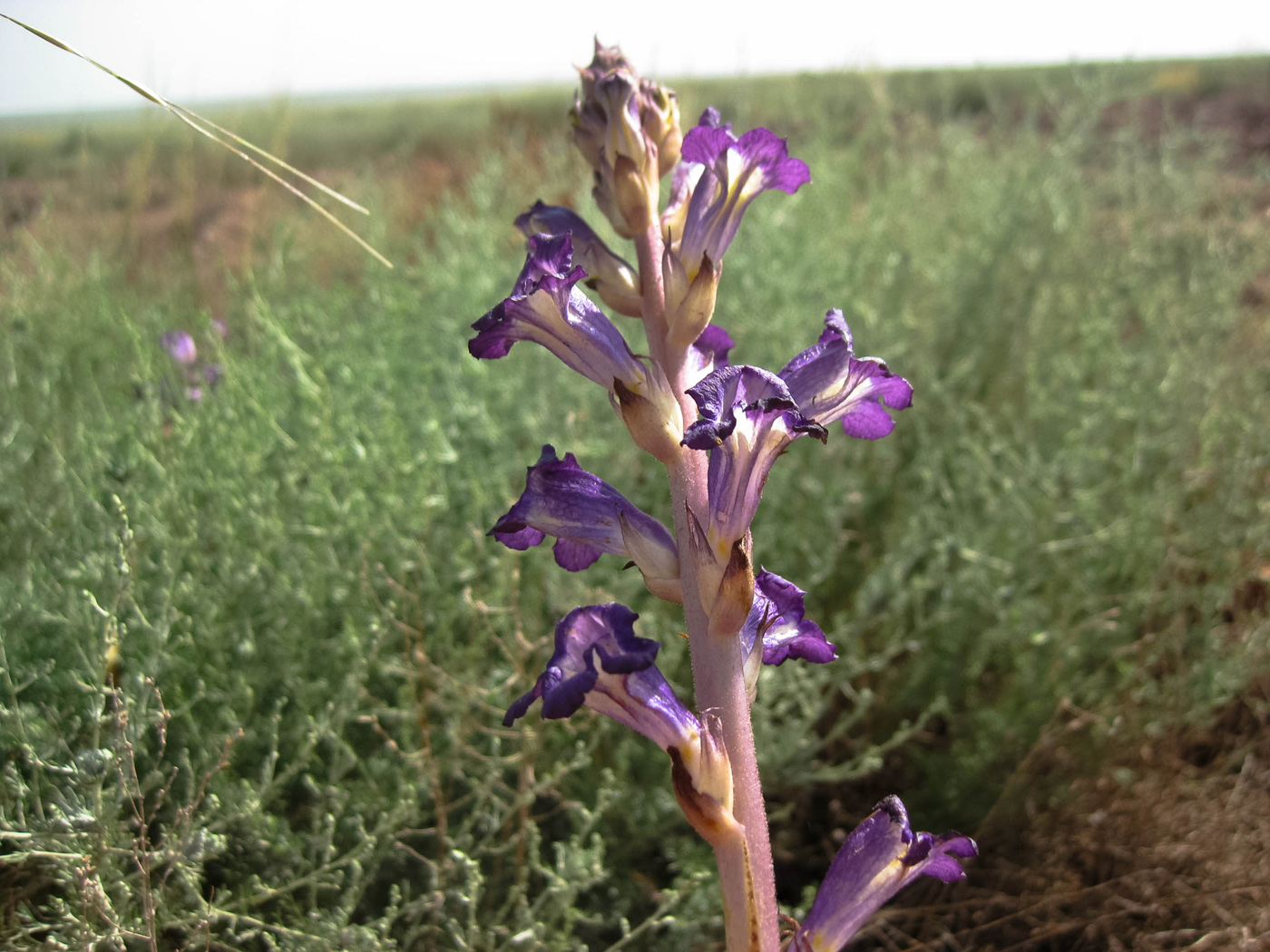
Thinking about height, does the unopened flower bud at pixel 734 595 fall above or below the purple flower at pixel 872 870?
above

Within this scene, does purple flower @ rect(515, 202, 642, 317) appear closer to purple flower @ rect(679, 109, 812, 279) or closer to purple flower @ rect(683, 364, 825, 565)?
purple flower @ rect(679, 109, 812, 279)

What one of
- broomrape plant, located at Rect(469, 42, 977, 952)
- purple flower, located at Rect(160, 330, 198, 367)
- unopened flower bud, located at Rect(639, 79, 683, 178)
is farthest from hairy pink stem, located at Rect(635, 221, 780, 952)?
purple flower, located at Rect(160, 330, 198, 367)

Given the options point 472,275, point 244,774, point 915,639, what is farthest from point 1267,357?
point 244,774

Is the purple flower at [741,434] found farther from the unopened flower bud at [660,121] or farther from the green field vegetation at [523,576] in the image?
the green field vegetation at [523,576]

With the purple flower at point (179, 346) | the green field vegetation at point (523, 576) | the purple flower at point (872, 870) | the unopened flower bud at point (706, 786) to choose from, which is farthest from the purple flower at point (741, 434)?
the purple flower at point (179, 346)

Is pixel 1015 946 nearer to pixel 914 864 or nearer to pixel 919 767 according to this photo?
pixel 919 767

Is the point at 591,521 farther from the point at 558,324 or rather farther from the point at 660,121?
the point at 660,121

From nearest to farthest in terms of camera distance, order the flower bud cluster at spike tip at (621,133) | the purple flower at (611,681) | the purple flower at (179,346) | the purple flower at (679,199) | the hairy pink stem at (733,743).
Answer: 1. the purple flower at (611,681)
2. the hairy pink stem at (733,743)
3. the flower bud cluster at spike tip at (621,133)
4. the purple flower at (679,199)
5. the purple flower at (179,346)
